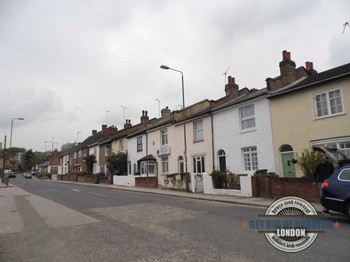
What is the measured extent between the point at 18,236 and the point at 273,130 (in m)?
14.9

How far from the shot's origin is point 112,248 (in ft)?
22.0

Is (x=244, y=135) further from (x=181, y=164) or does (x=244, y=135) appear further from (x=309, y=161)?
(x=181, y=164)

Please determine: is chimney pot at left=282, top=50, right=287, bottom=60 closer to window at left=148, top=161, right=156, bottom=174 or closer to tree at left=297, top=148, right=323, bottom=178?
tree at left=297, top=148, right=323, bottom=178

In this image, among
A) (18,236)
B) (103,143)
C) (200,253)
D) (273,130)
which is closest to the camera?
(200,253)

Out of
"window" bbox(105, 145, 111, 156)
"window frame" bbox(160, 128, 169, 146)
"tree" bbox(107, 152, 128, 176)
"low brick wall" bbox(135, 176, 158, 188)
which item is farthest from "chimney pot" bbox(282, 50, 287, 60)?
"window" bbox(105, 145, 111, 156)

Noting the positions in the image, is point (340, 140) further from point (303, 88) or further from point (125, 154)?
point (125, 154)

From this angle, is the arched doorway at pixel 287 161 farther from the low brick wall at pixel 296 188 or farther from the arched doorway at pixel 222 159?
the arched doorway at pixel 222 159

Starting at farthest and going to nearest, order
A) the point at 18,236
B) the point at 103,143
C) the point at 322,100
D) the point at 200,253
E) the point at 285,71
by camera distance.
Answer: the point at 103,143, the point at 285,71, the point at 322,100, the point at 18,236, the point at 200,253

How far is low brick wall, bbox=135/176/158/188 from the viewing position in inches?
1109

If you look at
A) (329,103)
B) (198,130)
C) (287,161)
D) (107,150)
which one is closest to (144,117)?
(107,150)

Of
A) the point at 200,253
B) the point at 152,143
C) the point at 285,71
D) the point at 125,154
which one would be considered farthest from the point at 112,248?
the point at 125,154

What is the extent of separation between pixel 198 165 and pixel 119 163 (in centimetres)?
1473

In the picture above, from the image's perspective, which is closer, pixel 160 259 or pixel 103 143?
pixel 160 259

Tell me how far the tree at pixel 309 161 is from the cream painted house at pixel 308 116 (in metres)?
0.91
